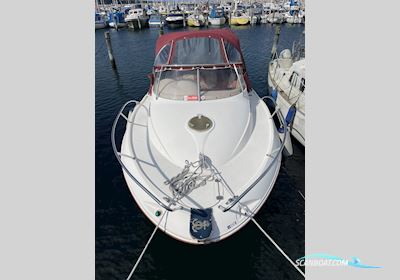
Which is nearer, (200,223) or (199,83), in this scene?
(200,223)

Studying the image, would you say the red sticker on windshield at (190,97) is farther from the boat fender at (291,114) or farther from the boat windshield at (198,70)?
the boat fender at (291,114)

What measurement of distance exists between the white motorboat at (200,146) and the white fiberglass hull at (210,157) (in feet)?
0.08

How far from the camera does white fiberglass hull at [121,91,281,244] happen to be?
5504 mm

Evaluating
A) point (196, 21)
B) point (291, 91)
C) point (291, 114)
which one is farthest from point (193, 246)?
point (196, 21)

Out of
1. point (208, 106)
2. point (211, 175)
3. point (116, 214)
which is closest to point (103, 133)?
point (116, 214)

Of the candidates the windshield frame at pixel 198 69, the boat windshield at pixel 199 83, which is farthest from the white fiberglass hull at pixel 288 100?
the boat windshield at pixel 199 83

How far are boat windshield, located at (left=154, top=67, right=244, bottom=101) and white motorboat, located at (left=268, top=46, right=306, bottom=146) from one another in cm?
451

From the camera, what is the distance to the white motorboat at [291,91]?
36.3 ft

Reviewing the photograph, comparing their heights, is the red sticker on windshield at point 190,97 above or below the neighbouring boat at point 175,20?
below

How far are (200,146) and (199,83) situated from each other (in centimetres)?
237

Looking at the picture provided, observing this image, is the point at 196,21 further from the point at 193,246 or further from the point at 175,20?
the point at 193,246

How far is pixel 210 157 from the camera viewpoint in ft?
20.6

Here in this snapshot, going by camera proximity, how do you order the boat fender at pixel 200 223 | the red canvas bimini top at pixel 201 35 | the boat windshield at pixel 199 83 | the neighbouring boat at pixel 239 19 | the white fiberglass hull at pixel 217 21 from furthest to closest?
the white fiberglass hull at pixel 217 21, the neighbouring boat at pixel 239 19, the red canvas bimini top at pixel 201 35, the boat windshield at pixel 199 83, the boat fender at pixel 200 223

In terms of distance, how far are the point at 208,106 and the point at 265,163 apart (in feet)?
8.07
